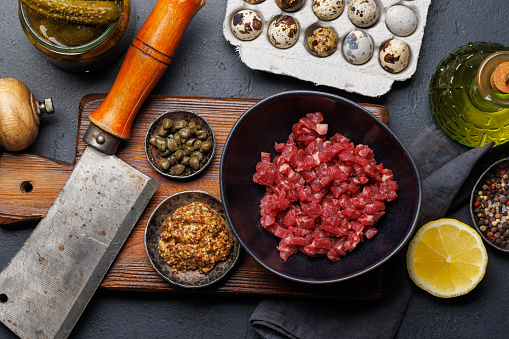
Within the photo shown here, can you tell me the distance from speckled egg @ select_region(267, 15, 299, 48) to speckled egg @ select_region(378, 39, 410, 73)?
48cm

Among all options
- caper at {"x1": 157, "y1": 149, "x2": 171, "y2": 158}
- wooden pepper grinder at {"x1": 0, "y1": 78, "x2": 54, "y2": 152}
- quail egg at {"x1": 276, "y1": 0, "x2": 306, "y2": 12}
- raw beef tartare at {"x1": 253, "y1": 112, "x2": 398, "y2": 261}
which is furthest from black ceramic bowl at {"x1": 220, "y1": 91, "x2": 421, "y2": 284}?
wooden pepper grinder at {"x1": 0, "y1": 78, "x2": 54, "y2": 152}

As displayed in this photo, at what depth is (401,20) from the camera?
2.26m

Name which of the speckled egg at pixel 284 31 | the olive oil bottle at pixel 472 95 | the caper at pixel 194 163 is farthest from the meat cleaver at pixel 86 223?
the olive oil bottle at pixel 472 95

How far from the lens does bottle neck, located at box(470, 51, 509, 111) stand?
1.90 meters

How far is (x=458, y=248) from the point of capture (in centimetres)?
214

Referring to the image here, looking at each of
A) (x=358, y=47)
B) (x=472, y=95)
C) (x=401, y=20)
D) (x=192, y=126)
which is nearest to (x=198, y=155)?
(x=192, y=126)

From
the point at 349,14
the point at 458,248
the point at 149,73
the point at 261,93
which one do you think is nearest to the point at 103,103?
the point at 149,73

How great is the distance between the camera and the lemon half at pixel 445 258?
2133 millimetres

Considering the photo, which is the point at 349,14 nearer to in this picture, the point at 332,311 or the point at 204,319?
the point at 332,311

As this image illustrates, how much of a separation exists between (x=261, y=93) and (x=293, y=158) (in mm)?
581

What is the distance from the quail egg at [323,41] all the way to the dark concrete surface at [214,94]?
0.64ft

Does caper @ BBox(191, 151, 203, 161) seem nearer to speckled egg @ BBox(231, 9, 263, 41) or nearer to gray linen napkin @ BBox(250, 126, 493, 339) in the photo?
speckled egg @ BBox(231, 9, 263, 41)

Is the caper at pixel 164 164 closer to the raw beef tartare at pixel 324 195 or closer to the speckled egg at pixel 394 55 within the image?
the raw beef tartare at pixel 324 195

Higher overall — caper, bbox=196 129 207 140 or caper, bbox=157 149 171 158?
caper, bbox=196 129 207 140
